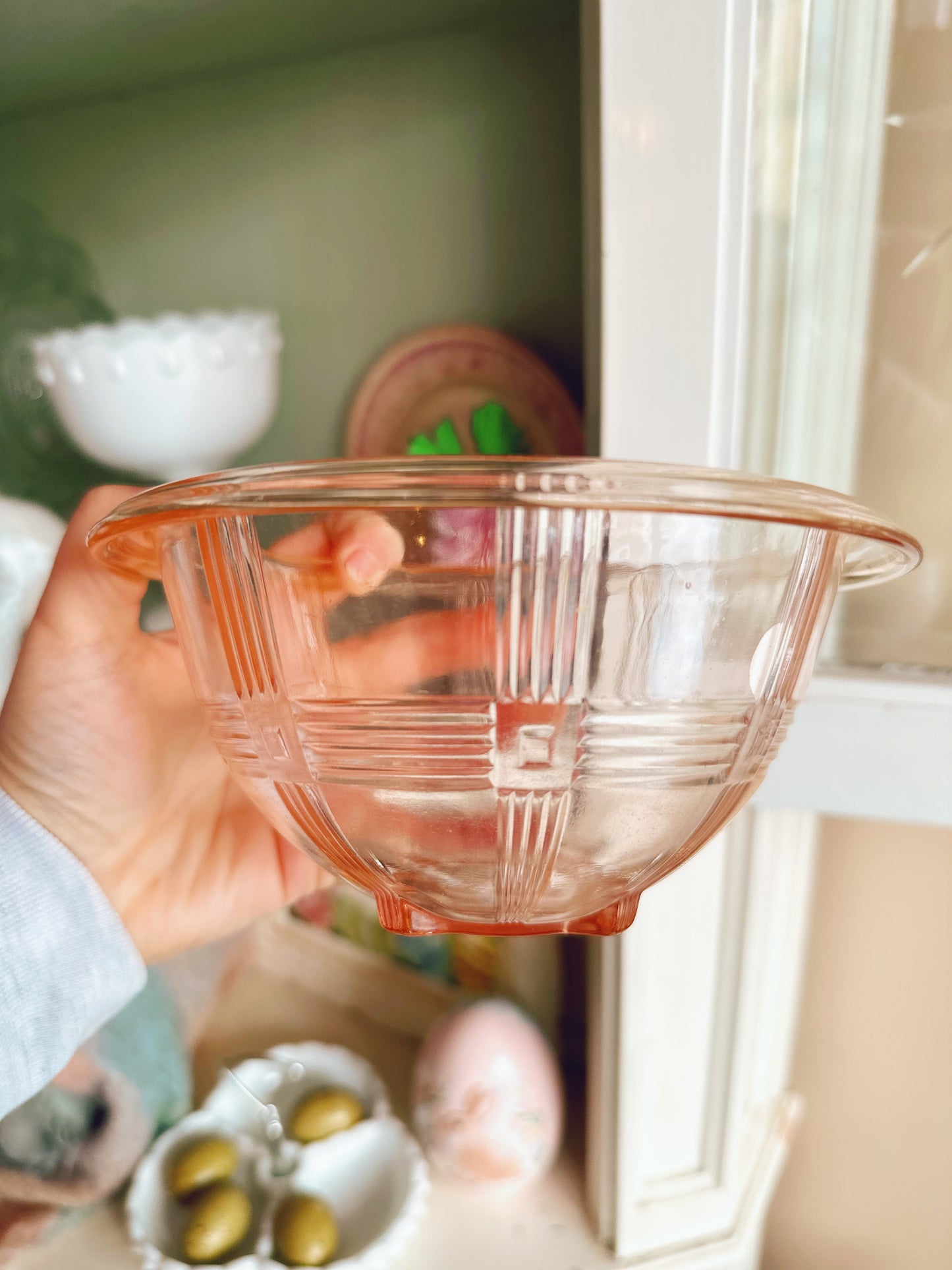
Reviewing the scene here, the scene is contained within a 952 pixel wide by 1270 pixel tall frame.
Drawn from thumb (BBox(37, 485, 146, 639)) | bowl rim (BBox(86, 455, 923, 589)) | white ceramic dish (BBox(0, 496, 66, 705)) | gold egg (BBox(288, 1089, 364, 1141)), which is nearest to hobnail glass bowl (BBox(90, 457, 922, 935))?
bowl rim (BBox(86, 455, 923, 589))

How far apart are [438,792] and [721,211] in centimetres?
30

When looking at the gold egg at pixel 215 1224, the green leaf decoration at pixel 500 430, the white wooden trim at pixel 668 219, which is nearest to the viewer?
the white wooden trim at pixel 668 219

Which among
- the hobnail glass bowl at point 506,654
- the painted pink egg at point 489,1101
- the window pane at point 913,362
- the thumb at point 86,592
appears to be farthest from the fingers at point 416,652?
the painted pink egg at point 489,1101

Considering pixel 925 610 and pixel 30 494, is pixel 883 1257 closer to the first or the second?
pixel 925 610

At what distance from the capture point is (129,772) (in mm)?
412

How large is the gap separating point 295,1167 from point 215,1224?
0.06m

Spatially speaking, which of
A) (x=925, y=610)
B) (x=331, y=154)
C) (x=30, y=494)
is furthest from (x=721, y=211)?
(x=30, y=494)

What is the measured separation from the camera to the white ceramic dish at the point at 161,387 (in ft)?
1.68

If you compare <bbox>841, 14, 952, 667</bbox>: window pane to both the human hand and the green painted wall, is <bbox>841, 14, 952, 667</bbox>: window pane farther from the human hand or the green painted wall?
the human hand

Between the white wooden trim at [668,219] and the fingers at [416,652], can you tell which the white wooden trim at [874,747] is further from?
the fingers at [416,652]

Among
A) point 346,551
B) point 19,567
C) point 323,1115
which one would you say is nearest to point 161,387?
point 19,567

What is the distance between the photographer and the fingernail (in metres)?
0.20

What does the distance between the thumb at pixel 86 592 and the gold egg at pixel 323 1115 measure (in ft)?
1.26

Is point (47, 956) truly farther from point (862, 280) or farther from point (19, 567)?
point (862, 280)
